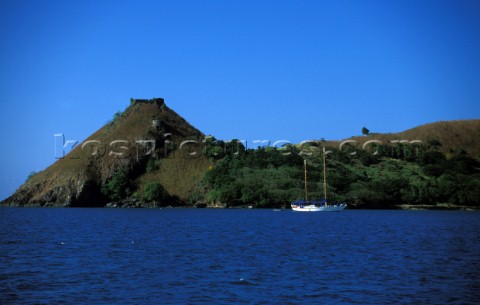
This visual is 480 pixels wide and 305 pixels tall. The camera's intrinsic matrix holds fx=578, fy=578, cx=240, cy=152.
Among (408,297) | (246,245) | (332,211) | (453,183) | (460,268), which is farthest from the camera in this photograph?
(453,183)

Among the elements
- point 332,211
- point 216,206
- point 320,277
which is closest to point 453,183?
point 332,211

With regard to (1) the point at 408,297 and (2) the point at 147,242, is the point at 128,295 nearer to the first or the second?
(1) the point at 408,297

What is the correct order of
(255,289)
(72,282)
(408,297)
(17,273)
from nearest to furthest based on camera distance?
(408,297) < (255,289) < (72,282) < (17,273)

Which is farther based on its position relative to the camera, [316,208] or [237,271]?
[316,208]

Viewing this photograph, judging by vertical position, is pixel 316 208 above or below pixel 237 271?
above

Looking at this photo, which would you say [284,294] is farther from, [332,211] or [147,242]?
[332,211]

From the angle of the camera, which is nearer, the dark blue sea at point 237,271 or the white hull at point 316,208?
the dark blue sea at point 237,271

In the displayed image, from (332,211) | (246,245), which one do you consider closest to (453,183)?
(332,211)

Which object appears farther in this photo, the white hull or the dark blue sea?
the white hull

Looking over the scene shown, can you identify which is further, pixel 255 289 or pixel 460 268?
pixel 460 268

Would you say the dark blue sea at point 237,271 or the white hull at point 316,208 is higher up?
the white hull at point 316,208

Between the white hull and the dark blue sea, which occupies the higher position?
the white hull

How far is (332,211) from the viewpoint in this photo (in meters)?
167

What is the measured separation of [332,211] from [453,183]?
140 feet
